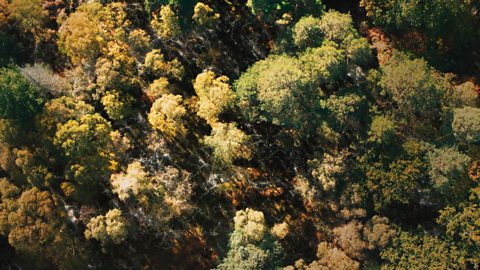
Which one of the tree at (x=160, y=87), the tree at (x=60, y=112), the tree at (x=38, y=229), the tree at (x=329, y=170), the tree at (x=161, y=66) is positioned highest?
the tree at (x=161, y=66)

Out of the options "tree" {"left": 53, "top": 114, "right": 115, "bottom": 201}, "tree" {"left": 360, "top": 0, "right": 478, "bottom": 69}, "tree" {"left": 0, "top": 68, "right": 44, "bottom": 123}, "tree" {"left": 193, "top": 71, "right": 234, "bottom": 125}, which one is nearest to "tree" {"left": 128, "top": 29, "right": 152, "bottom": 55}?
"tree" {"left": 193, "top": 71, "right": 234, "bottom": 125}

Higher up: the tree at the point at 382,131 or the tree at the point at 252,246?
the tree at the point at 382,131

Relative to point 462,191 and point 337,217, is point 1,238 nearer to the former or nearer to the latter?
point 337,217

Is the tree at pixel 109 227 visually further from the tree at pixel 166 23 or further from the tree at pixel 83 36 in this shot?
the tree at pixel 166 23

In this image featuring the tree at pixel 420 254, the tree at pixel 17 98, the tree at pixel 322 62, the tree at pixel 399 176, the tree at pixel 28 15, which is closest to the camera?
the tree at pixel 420 254

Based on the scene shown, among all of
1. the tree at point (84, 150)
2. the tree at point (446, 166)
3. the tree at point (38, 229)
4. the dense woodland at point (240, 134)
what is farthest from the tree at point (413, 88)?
the tree at point (38, 229)

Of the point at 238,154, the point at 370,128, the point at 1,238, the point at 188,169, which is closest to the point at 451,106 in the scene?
the point at 370,128

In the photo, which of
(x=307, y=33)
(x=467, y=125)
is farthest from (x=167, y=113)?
(x=467, y=125)

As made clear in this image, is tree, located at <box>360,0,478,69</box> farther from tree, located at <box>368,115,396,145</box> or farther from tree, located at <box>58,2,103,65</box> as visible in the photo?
tree, located at <box>58,2,103,65</box>
